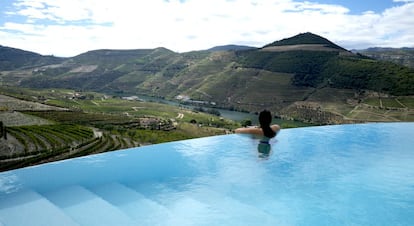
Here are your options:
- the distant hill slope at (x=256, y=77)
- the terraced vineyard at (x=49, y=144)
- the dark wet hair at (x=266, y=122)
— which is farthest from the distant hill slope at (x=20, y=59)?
the dark wet hair at (x=266, y=122)

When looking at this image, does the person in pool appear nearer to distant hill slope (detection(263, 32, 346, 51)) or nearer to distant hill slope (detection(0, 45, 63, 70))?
distant hill slope (detection(263, 32, 346, 51))

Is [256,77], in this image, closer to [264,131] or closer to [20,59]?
[264,131]

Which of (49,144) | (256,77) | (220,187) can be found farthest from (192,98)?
(220,187)

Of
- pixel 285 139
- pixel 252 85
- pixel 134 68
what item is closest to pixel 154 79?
pixel 134 68

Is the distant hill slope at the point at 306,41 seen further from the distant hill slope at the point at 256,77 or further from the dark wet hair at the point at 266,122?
the dark wet hair at the point at 266,122

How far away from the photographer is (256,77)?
69.8m

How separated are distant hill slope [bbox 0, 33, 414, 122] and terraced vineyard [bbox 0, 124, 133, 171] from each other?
37.5m

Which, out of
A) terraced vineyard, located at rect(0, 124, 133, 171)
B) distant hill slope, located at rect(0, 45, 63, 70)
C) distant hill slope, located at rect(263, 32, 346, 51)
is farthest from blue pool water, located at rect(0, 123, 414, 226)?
distant hill slope, located at rect(0, 45, 63, 70)

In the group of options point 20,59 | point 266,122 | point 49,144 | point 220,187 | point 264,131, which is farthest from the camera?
point 20,59

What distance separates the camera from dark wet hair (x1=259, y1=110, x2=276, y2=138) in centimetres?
783

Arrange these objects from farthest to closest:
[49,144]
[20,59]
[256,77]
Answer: [20,59] → [256,77] → [49,144]

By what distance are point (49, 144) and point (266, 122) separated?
9.84 meters

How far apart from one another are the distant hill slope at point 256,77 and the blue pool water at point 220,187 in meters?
44.9

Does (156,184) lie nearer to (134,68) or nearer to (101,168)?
(101,168)
